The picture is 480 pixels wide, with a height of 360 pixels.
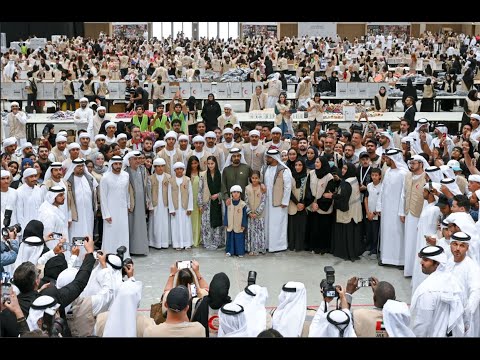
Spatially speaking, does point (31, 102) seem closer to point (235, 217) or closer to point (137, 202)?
point (137, 202)

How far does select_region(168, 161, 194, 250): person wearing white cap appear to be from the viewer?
958cm

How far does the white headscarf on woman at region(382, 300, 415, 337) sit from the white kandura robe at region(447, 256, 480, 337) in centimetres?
134

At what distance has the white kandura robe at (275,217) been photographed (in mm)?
9430

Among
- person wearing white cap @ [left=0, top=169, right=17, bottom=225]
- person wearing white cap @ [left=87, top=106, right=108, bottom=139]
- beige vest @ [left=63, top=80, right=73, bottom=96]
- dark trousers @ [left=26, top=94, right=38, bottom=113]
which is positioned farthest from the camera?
beige vest @ [left=63, top=80, right=73, bottom=96]

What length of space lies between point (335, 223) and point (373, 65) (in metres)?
15.2

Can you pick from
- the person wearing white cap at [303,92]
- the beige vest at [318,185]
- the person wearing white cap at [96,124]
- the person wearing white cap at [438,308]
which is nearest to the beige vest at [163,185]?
the beige vest at [318,185]

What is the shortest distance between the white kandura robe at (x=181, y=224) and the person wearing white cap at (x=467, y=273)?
4.18 metres

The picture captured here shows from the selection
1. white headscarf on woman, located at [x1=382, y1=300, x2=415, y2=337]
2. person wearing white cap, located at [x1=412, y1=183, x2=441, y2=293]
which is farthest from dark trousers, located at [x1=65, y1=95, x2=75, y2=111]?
white headscarf on woman, located at [x1=382, y1=300, x2=415, y2=337]

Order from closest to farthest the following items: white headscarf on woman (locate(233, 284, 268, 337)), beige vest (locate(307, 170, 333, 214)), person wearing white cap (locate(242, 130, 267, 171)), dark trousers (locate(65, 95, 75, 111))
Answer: white headscarf on woman (locate(233, 284, 268, 337)) → beige vest (locate(307, 170, 333, 214)) → person wearing white cap (locate(242, 130, 267, 171)) → dark trousers (locate(65, 95, 75, 111))

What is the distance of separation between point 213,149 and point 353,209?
2.32 meters

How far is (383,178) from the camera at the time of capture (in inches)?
357

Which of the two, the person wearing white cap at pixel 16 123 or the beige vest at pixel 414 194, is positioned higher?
the person wearing white cap at pixel 16 123

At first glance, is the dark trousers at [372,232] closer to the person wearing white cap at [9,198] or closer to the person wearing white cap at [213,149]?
the person wearing white cap at [213,149]

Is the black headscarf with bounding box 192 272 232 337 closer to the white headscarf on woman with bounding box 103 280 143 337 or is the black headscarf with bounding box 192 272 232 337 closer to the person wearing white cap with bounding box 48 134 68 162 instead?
the white headscarf on woman with bounding box 103 280 143 337
